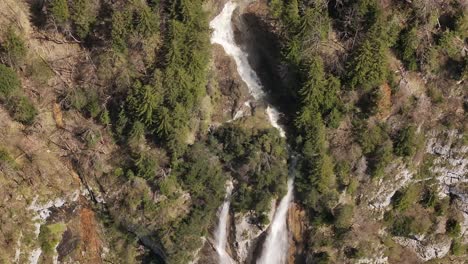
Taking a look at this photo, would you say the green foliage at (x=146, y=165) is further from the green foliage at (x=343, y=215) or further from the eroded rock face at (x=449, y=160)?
the eroded rock face at (x=449, y=160)

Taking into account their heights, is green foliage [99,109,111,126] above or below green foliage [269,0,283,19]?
above

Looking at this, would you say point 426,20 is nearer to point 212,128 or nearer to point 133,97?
point 212,128

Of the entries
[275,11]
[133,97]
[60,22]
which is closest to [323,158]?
[275,11]

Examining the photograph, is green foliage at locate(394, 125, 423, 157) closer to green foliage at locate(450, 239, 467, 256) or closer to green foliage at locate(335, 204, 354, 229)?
green foliage at locate(335, 204, 354, 229)

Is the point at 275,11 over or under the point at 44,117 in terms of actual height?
under

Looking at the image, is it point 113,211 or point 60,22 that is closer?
point 60,22

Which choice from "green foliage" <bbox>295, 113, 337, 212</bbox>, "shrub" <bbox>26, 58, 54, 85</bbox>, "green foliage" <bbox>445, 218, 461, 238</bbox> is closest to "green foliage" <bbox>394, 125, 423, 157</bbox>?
"green foliage" <bbox>295, 113, 337, 212</bbox>

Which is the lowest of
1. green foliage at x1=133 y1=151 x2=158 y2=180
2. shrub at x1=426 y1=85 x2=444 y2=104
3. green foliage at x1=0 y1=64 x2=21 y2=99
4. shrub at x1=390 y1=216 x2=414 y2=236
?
shrub at x1=390 y1=216 x2=414 y2=236
